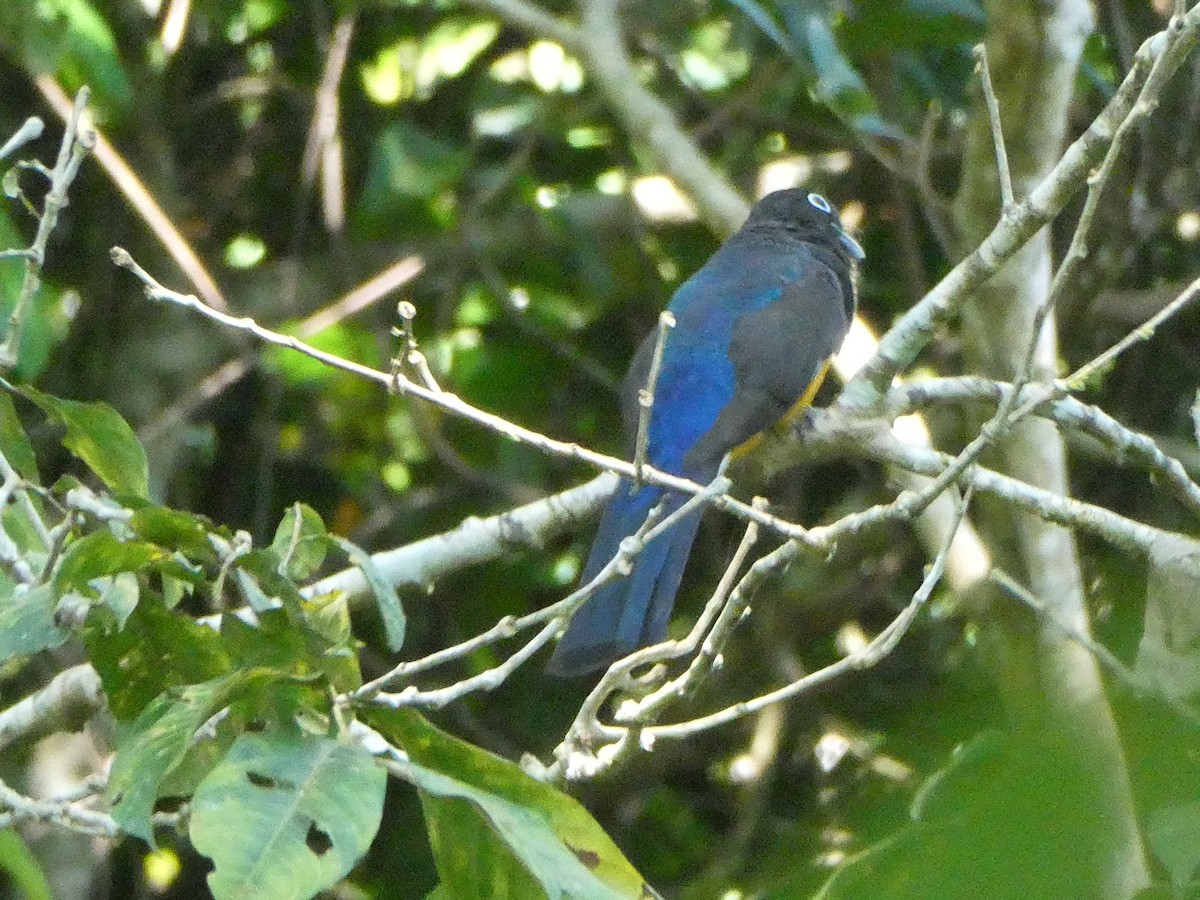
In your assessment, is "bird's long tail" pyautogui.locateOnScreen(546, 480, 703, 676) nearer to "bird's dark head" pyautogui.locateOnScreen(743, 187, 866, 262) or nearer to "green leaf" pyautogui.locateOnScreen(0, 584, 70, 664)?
"bird's dark head" pyautogui.locateOnScreen(743, 187, 866, 262)

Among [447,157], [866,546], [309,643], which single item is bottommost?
[866,546]

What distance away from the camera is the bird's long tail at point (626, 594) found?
345 centimetres

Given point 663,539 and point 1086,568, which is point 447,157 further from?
point 1086,568

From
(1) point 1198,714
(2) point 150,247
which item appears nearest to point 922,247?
(2) point 150,247

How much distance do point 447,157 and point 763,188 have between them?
117cm

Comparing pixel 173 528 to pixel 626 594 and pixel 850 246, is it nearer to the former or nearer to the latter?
pixel 626 594

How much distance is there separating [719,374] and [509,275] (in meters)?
1.27

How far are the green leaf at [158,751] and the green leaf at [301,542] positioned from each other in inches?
16.9

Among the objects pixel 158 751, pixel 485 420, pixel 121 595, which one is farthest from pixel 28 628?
pixel 485 420

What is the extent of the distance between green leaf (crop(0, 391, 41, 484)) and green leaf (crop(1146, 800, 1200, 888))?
1688 mm

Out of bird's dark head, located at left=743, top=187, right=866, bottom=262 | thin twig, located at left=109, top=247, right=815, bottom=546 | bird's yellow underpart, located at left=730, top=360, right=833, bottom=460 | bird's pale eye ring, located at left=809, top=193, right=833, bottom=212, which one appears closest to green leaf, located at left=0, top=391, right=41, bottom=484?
thin twig, located at left=109, top=247, right=815, bottom=546

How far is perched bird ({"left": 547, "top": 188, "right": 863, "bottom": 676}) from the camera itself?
3.57 m

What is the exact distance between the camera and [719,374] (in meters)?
4.32

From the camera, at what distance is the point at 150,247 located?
5281mm
